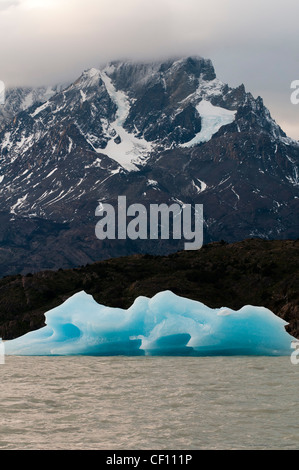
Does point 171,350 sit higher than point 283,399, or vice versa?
point 171,350

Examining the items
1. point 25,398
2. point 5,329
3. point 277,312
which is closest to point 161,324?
point 25,398

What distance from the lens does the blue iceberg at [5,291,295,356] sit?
226ft

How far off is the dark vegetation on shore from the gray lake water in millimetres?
107066

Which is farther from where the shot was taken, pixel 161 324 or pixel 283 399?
pixel 161 324

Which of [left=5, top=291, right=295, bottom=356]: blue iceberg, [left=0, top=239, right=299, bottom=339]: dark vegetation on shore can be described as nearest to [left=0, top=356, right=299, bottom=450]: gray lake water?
[left=5, top=291, right=295, bottom=356]: blue iceberg

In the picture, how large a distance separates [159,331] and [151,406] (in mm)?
29170

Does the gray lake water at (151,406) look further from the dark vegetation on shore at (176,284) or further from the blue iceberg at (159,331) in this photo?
the dark vegetation on shore at (176,284)

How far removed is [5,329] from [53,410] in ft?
446

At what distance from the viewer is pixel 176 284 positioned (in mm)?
179000

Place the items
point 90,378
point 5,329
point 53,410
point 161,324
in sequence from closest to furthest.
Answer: point 53,410 < point 90,378 < point 161,324 < point 5,329

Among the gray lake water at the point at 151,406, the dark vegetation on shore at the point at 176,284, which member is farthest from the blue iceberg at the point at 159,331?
the dark vegetation on shore at the point at 176,284

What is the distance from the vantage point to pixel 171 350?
7300 cm
